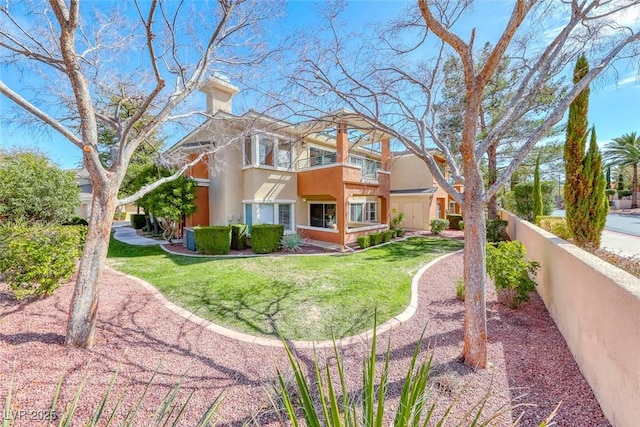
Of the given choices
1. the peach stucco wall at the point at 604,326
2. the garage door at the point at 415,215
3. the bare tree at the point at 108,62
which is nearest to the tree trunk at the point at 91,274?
the bare tree at the point at 108,62

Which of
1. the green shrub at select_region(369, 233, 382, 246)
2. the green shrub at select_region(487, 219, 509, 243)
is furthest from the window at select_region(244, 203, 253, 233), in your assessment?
the green shrub at select_region(487, 219, 509, 243)

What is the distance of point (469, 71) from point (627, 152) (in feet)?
164

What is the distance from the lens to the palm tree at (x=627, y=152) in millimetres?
35972

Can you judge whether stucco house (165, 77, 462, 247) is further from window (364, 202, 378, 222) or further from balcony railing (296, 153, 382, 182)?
window (364, 202, 378, 222)

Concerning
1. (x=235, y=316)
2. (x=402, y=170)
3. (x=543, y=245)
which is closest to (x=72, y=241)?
(x=235, y=316)

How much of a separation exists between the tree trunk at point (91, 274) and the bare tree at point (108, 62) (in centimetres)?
1

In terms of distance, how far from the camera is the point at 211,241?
512 inches

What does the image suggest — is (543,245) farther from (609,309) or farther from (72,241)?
(72,241)

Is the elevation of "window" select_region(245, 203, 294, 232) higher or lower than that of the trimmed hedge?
higher

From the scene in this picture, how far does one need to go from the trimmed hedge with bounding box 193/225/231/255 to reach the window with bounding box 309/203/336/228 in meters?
6.29

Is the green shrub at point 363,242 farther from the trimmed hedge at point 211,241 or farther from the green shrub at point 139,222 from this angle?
the green shrub at point 139,222

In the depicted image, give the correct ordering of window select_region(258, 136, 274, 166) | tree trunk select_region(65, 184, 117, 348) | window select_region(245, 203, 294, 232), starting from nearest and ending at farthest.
Result: 1. tree trunk select_region(65, 184, 117, 348)
2. window select_region(245, 203, 294, 232)
3. window select_region(258, 136, 274, 166)

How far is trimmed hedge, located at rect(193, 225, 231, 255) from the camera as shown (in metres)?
13.0

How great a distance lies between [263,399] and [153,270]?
7.96 metres
